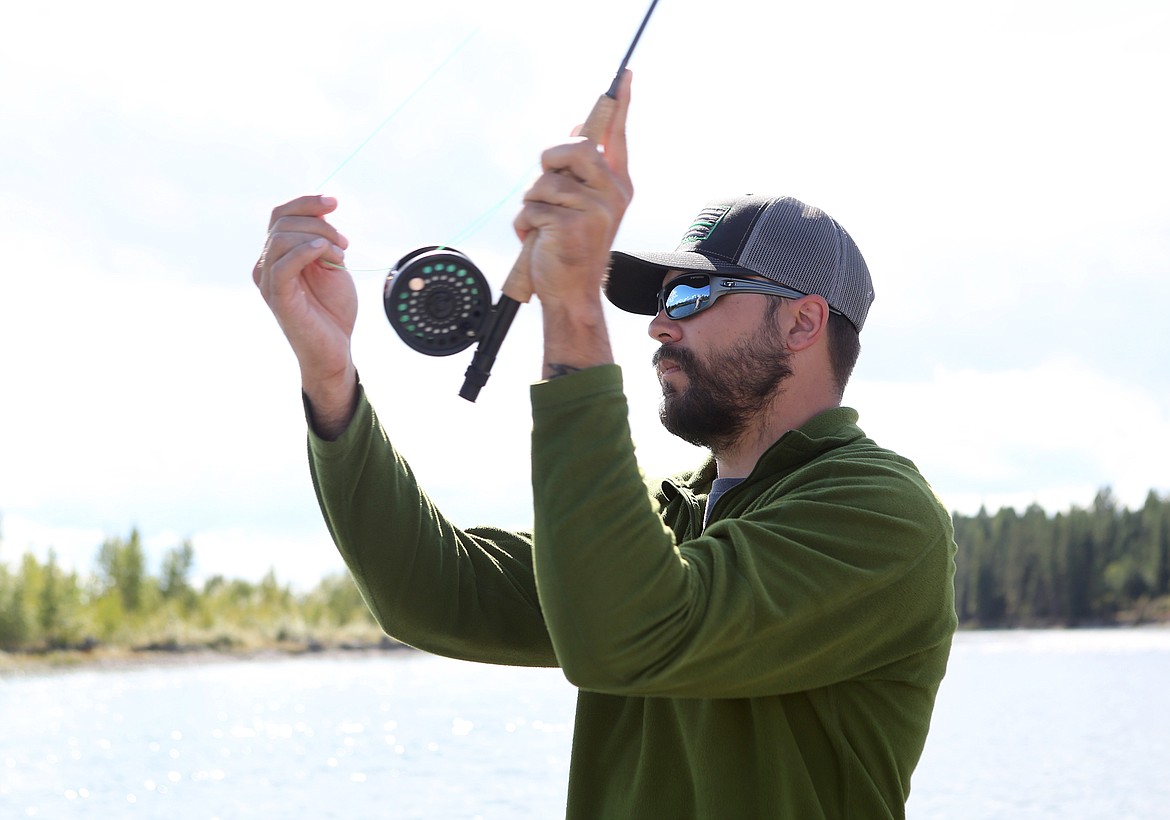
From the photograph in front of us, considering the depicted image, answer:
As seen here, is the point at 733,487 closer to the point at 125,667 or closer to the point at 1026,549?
the point at 125,667

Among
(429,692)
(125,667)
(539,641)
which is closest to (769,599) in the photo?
(539,641)

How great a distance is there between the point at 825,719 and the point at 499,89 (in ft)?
4.33

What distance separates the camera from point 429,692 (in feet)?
129

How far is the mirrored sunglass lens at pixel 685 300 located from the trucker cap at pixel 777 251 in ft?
0.14

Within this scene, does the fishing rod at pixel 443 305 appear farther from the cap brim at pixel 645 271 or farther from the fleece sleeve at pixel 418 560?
the cap brim at pixel 645 271

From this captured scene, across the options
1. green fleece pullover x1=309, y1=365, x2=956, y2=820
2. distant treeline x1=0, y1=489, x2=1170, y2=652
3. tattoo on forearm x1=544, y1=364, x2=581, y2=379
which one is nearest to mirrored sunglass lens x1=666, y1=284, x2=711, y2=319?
green fleece pullover x1=309, y1=365, x2=956, y2=820

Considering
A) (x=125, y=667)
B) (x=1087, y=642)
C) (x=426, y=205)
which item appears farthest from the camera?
(x=1087, y=642)

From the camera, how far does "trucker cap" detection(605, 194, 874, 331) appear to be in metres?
2.49

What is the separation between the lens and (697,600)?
5.89ft

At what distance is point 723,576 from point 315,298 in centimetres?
103

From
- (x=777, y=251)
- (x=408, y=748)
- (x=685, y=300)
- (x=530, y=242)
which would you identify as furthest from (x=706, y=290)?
(x=408, y=748)

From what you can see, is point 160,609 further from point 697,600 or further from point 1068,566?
point 697,600

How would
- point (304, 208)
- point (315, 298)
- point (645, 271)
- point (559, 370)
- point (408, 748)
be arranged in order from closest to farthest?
point (559, 370) → point (304, 208) → point (315, 298) → point (645, 271) → point (408, 748)

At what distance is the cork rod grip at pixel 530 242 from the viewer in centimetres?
190
